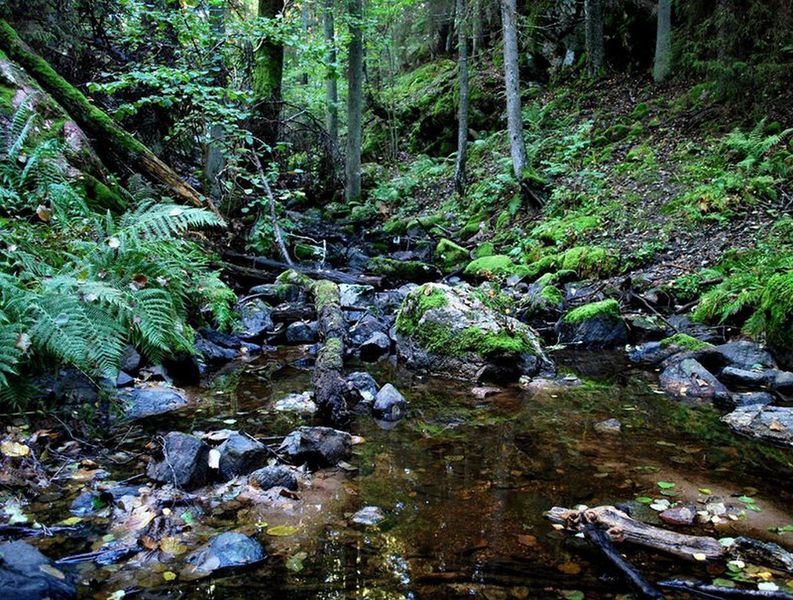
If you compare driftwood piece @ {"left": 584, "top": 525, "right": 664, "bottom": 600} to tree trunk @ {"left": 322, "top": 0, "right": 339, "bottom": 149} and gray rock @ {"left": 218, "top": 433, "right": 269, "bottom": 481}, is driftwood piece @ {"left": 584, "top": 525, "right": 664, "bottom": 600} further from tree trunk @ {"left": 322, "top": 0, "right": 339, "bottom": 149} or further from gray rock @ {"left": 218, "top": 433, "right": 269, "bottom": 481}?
tree trunk @ {"left": 322, "top": 0, "right": 339, "bottom": 149}

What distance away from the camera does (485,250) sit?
1205cm

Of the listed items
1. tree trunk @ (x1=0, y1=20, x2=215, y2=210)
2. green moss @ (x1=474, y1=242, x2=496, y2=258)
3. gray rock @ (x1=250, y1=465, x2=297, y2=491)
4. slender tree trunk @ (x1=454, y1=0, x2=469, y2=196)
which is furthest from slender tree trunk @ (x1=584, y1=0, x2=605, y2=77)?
gray rock @ (x1=250, y1=465, x2=297, y2=491)

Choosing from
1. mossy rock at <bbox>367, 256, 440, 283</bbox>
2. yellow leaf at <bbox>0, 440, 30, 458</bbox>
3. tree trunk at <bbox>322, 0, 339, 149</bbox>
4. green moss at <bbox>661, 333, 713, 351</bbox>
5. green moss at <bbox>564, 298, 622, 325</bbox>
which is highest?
tree trunk at <bbox>322, 0, 339, 149</bbox>

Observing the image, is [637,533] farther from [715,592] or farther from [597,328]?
[597,328]

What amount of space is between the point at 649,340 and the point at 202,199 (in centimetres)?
685

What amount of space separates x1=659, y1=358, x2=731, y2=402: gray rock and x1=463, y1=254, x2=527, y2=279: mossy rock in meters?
4.75

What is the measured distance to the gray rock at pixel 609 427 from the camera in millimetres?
4262

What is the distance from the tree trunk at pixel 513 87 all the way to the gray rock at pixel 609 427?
9.39 meters

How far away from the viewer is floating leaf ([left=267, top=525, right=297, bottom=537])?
2697mm

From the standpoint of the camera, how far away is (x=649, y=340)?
23.7 ft

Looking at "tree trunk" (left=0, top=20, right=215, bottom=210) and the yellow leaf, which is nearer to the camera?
the yellow leaf

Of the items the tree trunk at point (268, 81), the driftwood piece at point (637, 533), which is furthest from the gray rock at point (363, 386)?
the tree trunk at point (268, 81)

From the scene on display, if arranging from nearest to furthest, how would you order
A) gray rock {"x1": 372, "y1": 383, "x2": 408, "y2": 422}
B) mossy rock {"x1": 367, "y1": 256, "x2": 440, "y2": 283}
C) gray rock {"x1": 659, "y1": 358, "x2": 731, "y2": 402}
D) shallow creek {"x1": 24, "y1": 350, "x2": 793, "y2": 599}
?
1. shallow creek {"x1": 24, "y1": 350, "x2": 793, "y2": 599}
2. gray rock {"x1": 372, "y1": 383, "x2": 408, "y2": 422}
3. gray rock {"x1": 659, "y1": 358, "x2": 731, "y2": 402}
4. mossy rock {"x1": 367, "y1": 256, "x2": 440, "y2": 283}

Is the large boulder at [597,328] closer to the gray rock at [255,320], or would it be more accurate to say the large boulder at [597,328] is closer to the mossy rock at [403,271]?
the mossy rock at [403,271]
